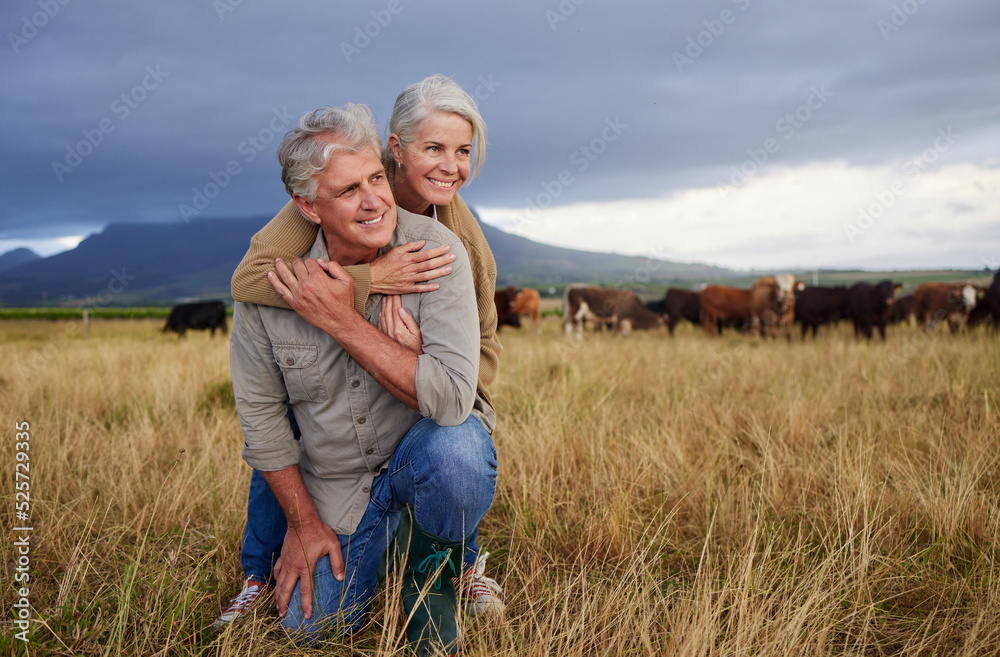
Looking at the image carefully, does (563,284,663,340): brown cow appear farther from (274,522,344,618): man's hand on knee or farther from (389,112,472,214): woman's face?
(274,522,344,618): man's hand on knee

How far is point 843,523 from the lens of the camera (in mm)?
2643

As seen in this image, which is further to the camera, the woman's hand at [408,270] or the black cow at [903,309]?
the black cow at [903,309]

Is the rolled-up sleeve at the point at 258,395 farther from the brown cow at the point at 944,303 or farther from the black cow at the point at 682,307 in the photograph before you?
the black cow at the point at 682,307

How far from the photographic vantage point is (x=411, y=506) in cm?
217

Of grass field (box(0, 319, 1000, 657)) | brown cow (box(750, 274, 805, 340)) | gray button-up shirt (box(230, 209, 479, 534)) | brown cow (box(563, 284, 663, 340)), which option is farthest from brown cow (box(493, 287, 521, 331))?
gray button-up shirt (box(230, 209, 479, 534))

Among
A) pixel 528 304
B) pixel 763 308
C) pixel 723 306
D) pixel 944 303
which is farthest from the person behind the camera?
pixel 528 304

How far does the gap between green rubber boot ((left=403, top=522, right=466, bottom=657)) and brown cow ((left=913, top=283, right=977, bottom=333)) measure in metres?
16.6

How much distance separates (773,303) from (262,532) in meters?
15.4

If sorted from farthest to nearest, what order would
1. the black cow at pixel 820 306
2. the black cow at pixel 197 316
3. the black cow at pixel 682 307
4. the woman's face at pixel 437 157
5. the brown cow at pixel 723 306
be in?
the black cow at pixel 197 316 < the black cow at pixel 682 307 < the brown cow at pixel 723 306 < the black cow at pixel 820 306 < the woman's face at pixel 437 157

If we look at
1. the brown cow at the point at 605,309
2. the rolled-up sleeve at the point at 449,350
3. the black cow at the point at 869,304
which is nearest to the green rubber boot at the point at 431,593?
the rolled-up sleeve at the point at 449,350

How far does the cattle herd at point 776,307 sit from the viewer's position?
14.6 metres

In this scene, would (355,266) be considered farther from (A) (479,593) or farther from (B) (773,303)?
(B) (773,303)

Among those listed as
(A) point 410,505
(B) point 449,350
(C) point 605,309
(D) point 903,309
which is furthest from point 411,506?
(D) point 903,309

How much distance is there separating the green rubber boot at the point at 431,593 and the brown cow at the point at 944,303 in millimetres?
16555
